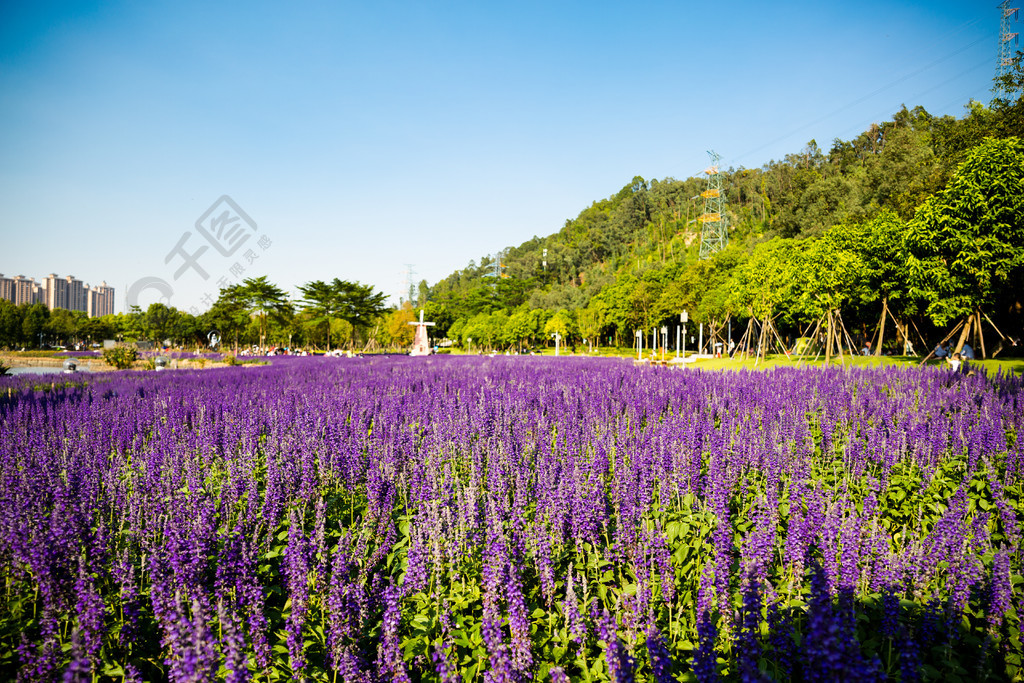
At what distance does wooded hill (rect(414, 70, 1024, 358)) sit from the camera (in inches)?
704

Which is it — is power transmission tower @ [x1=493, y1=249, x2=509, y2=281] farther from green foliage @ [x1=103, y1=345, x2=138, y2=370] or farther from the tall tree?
green foliage @ [x1=103, y1=345, x2=138, y2=370]

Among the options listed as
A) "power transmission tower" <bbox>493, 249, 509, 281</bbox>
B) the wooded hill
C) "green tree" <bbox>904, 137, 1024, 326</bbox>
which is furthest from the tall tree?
"power transmission tower" <bbox>493, 249, 509, 281</bbox>

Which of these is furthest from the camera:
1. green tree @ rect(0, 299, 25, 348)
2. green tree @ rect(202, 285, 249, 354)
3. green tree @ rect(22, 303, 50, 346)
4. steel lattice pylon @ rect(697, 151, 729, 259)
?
steel lattice pylon @ rect(697, 151, 729, 259)

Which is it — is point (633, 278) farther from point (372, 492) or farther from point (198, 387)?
point (372, 492)

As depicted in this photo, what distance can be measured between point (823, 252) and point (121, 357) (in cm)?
3524

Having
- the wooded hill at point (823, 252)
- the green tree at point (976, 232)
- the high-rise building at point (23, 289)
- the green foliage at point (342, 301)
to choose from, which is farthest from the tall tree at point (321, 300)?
the high-rise building at point (23, 289)

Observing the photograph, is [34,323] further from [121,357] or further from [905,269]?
[905,269]

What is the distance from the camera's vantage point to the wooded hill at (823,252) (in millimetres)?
17891

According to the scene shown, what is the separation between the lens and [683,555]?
3369 millimetres

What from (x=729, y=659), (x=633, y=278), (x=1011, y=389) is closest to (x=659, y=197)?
Result: (x=633, y=278)

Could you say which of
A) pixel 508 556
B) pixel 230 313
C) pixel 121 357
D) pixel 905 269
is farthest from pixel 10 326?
pixel 905 269

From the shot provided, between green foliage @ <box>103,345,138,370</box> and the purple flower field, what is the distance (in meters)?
17.5

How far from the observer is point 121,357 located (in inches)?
843

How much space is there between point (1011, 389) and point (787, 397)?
416cm
